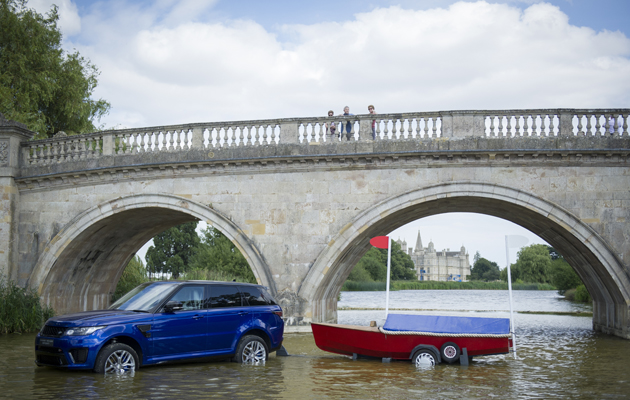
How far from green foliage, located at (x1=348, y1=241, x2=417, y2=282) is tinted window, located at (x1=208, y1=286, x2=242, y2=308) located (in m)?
56.2

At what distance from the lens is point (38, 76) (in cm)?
2128

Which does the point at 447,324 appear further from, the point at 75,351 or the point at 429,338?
the point at 75,351

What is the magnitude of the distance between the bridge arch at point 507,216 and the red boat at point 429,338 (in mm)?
4675

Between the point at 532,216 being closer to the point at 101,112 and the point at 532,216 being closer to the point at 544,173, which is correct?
the point at 544,173

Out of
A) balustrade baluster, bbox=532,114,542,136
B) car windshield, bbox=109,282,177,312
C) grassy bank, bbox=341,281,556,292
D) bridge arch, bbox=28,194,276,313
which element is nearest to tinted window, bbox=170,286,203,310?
car windshield, bbox=109,282,177,312

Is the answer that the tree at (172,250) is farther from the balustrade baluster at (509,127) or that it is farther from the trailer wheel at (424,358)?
the trailer wheel at (424,358)

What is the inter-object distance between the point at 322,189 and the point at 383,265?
6122 cm

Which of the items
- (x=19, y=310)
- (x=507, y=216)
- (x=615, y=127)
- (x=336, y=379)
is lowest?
(x=336, y=379)

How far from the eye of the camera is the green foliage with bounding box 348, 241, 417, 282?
237 ft

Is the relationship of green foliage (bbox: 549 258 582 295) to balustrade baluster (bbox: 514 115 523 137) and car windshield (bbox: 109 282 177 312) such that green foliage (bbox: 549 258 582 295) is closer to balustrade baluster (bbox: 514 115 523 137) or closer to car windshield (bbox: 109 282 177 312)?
balustrade baluster (bbox: 514 115 523 137)

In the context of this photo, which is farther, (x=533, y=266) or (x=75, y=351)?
(x=533, y=266)

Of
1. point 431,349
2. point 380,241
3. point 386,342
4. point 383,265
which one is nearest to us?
point 431,349

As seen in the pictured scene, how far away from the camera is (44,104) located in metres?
23.0

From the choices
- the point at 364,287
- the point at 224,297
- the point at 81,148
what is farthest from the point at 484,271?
the point at 224,297
